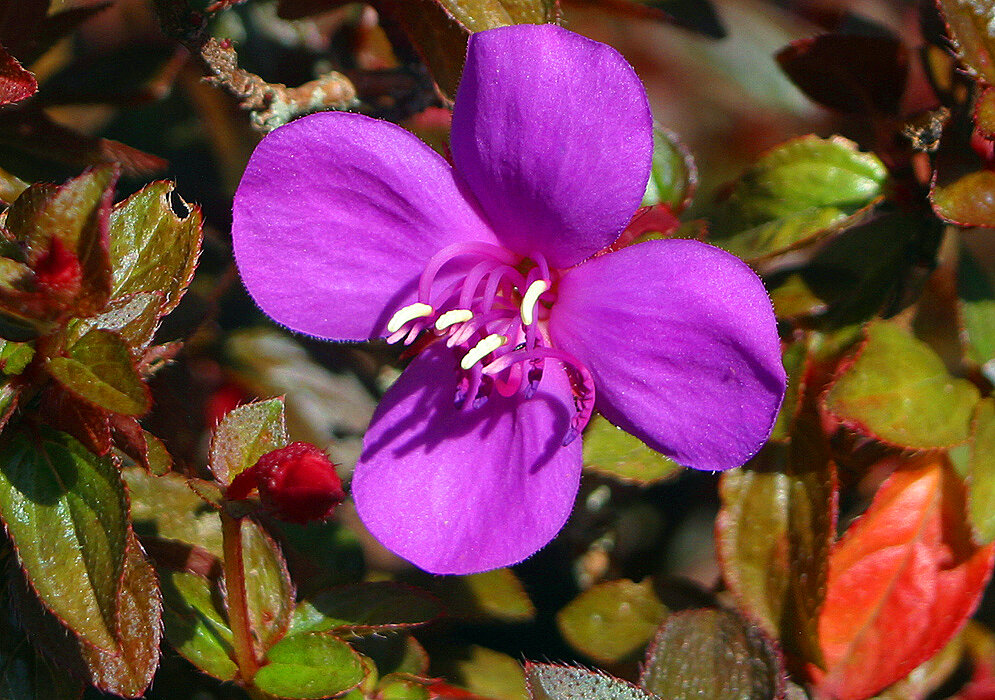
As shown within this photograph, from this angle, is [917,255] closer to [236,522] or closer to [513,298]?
[513,298]

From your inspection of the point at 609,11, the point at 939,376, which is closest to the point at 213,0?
the point at 609,11

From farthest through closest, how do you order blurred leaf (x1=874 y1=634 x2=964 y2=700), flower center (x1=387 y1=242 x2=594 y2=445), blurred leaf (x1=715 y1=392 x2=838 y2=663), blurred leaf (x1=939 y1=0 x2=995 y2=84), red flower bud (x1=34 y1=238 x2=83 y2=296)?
blurred leaf (x1=874 y1=634 x2=964 y2=700)
blurred leaf (x1=715 y1=392 x2=838 y2=663)
blurred leaf (x1=939 y1=0 x2=995 y2=84)
flower center (x1=387 y1=242 x2=594 y2=445)
red flower bud (x1=34 y1=238 x2=83 y2=296)

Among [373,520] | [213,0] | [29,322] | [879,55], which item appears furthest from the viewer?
[879,55]

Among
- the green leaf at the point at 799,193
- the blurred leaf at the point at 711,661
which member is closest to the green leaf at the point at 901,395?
the green leaf at the point at 799,193

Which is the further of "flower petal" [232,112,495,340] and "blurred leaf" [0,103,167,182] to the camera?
"blurred leaf" [0,103,167,182]

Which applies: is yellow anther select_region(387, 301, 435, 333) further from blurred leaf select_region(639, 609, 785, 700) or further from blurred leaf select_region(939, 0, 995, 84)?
blurred leaf select_region(939, 0, 995, 84)

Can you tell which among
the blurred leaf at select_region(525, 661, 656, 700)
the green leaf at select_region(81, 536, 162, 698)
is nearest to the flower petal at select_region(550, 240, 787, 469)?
the blurred leaf at select_region(525, 661, 656, 700)
